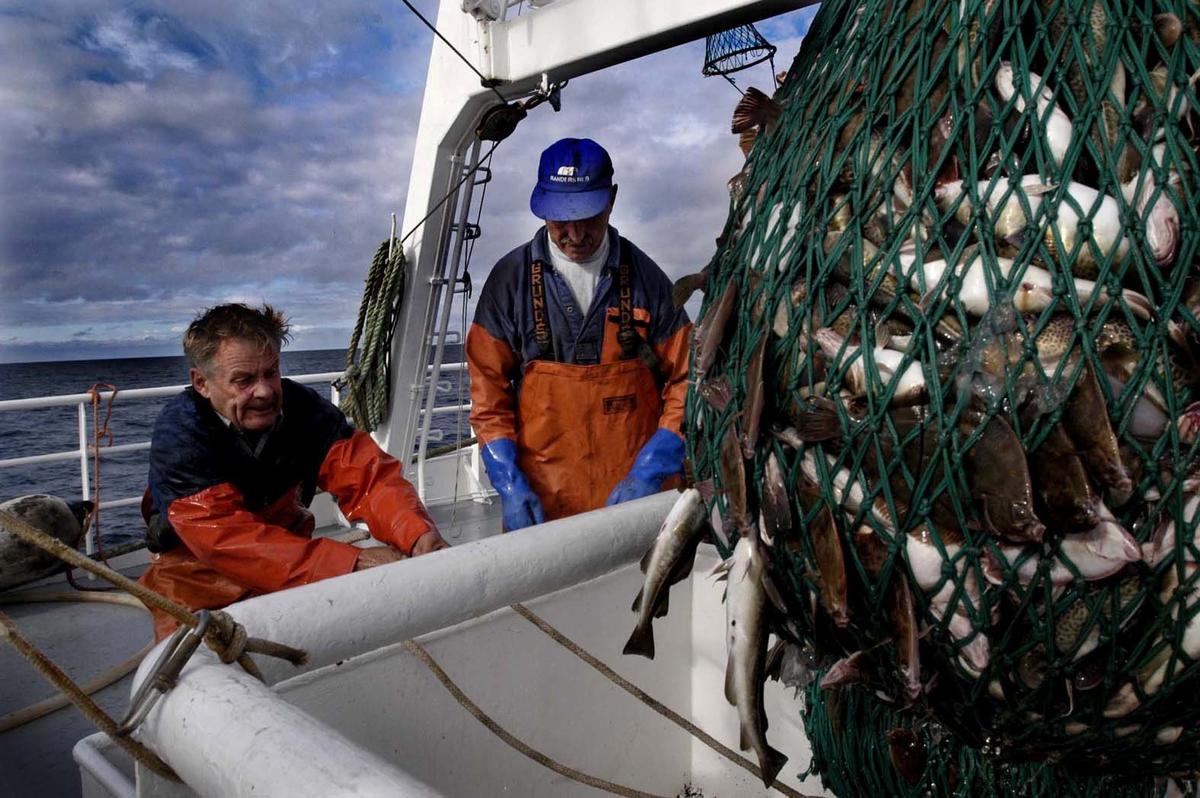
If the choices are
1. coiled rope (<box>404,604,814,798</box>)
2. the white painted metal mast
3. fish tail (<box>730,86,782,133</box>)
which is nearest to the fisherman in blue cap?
the white painted metal mast

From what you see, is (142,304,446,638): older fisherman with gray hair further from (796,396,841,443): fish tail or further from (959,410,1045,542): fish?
(959,410,1045,542): fish

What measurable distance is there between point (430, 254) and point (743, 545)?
13.5 feet

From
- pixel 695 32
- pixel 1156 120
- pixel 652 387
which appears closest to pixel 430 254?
pixel 652 387

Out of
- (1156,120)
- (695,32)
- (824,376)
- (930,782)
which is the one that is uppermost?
(695,32)

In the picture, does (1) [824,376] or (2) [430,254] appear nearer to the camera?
(1) [824,376]

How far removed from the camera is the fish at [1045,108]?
4.05 ft

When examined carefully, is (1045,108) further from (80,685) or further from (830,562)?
(80,685)

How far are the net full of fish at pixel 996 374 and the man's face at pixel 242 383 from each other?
2138mm

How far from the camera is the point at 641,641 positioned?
2049 mm

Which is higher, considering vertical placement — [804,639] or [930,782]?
[804,639]

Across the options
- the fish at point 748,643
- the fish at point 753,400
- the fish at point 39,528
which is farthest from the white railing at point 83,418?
the fish at point 753,400

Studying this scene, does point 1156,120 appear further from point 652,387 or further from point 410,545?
point 652,387

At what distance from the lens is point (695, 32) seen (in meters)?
3.59

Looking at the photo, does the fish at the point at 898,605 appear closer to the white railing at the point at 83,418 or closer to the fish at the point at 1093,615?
the fish at the point at 1093,615
